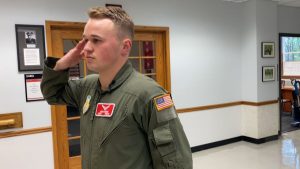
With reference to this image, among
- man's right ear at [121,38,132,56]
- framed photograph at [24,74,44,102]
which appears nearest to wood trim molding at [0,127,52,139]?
framed photograph at [24,74,44,102]

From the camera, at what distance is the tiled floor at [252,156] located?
3799 millimetres

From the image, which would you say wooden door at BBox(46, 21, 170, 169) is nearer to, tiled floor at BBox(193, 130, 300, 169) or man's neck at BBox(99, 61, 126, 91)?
tiled floor at BBox(193, 130, 300, 169)

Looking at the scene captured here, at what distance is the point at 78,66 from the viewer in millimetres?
3441

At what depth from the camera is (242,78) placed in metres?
4.90

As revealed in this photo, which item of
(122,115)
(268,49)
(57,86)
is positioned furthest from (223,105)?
(122,115)

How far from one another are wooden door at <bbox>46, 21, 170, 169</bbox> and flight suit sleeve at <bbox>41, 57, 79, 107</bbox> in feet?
6.01

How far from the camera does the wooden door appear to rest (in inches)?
129

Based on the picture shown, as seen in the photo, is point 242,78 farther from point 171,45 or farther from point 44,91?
point 44,91

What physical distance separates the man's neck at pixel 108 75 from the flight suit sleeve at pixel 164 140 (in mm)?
214

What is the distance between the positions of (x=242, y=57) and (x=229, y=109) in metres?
0.97

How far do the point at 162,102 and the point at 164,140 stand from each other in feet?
0.50

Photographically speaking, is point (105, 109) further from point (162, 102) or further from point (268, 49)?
point (268, 49)

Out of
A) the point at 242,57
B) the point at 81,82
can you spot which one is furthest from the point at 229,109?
the point at 81,82

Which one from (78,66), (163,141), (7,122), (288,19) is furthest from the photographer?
(288,19)
